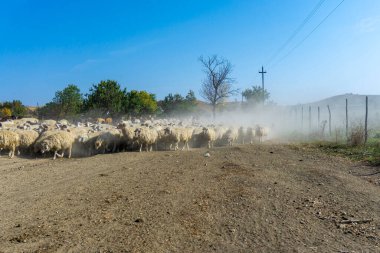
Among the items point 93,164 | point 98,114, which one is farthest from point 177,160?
point 98,114

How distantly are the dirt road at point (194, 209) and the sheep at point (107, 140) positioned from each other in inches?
203

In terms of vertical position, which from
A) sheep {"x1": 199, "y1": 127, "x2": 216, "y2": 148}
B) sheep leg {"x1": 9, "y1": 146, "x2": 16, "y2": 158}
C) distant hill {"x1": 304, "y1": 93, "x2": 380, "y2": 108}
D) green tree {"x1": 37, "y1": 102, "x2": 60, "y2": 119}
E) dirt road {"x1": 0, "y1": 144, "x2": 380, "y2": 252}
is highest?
distant hill {"x1": 304, "y1": 93, "x2": 380, "y2": 108}

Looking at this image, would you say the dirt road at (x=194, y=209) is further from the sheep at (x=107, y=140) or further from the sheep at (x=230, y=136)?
the sheep at (x=230, y=136)

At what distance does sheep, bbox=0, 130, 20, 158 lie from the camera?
14.8 m

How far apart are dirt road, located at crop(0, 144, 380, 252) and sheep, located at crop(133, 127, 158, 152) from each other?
567 centimetres

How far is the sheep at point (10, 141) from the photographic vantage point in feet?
48.4

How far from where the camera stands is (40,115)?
45.9 m

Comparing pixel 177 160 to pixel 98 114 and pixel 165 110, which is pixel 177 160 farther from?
pixel 165 110

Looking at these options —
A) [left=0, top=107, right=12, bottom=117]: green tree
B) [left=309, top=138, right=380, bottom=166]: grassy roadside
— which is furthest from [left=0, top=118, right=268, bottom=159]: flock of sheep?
[left=0, top=107, right=12, bottom=117]: green tree

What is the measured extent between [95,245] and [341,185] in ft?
19.7

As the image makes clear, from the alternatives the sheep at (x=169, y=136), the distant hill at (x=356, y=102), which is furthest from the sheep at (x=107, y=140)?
the distant hill at (x=356, y=102)

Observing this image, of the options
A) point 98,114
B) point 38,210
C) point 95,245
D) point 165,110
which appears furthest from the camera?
point 165,110

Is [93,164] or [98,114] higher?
[98,114]

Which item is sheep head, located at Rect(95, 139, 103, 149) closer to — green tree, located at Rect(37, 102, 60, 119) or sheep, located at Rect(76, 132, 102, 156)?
sheep, located at Rect(76, 132, 102, 156)
